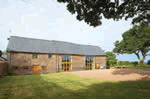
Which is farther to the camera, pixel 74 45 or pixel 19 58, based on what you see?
pixel 74 45

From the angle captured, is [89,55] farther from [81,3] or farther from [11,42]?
[81,3]

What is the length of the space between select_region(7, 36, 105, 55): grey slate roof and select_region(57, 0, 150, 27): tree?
62.7 ft

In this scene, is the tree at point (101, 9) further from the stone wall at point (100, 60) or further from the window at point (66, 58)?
the stone wall at point (100, 60)

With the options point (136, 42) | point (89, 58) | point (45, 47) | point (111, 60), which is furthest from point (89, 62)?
point (136, 42)

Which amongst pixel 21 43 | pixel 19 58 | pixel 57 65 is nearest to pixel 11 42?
pixel 21 43

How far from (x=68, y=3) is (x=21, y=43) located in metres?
21.5

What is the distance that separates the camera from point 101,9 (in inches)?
385

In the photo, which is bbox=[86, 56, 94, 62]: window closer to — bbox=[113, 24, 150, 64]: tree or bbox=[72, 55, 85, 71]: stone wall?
bbox=[72, 55, 85, 71]: stone wall

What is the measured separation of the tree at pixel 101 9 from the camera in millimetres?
8992

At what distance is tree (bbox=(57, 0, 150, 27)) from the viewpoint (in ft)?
29.5

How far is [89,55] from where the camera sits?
3275 cm

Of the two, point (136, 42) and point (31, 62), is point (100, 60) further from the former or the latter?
point (31, 62)

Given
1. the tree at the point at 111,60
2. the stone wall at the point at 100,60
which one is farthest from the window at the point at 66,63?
the tree at the point at 111,60

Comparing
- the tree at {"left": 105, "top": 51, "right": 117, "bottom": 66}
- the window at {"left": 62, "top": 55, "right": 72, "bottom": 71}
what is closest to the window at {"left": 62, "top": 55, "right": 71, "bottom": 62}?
the window at {"left": 62, "top": 55, "right": 72, "bottom": 71}
